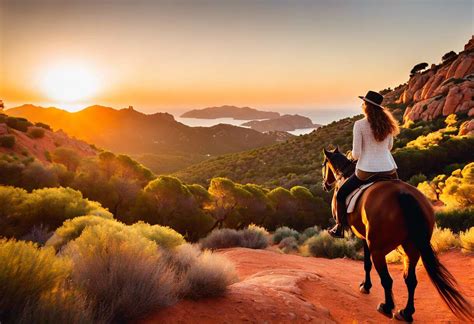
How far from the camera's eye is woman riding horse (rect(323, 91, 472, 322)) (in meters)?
5.80

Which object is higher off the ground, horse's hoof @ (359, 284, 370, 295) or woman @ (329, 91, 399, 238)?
woman @ (329, 91, 399, 238)

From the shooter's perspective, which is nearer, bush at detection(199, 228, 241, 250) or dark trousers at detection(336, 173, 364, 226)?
dark trousers at detection(336, 173, 364, 226)

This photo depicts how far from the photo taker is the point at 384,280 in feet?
21.0

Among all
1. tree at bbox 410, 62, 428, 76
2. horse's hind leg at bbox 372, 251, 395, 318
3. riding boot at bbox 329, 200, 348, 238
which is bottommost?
horse's hind leg at bbox 372, 251, 395, 318

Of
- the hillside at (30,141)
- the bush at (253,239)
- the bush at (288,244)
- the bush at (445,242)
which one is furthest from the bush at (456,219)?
the hillside at (30,141)

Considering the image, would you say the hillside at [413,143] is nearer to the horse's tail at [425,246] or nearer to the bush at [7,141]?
the bush at [7,141]

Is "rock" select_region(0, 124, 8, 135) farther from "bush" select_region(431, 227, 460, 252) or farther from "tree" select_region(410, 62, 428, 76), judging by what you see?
"tree" select_region(410, 62, 428, 76)

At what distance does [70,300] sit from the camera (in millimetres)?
3924

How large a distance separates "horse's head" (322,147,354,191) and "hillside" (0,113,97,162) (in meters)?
29.2

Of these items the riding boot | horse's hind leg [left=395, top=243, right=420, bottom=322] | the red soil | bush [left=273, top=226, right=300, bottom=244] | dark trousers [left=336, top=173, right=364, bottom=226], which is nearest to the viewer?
the red soil

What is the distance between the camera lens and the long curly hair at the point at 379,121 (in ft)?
21.6

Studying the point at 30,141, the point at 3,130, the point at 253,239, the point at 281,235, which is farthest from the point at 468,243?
the point at 30,141

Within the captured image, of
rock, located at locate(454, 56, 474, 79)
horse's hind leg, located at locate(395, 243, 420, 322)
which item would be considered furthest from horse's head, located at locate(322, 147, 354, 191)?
rock, located at locate(454, 56, 474, 79)

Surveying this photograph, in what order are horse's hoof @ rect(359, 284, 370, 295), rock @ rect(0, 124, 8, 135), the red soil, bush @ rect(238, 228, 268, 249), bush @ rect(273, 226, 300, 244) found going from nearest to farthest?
the red soil
horse's hoof @ rect(359, 284, 370, 295)
bush @ rect(238, 228, 268, 249)
bush @ rect(273, 226, 300, 244)
rock @ rect(0, 124, 8, 135)
